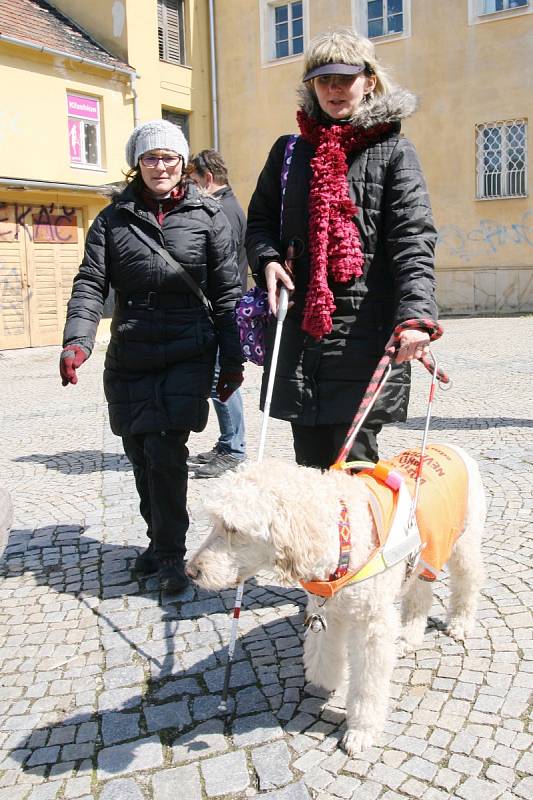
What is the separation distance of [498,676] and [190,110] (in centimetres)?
2200

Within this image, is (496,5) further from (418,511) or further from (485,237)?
(418,511)

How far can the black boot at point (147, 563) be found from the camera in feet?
13.5

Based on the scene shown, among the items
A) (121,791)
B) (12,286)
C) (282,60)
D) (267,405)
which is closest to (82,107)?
(12,286)

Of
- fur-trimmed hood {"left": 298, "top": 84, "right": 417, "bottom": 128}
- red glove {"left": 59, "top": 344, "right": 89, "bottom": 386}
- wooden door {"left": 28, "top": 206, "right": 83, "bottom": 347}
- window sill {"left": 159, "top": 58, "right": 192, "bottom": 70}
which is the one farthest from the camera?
window sill {"left": 159, "top": 58, "right": 192, "bottom": 70}

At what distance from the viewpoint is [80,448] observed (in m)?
7.20

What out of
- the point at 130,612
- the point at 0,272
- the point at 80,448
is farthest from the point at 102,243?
the point at 0,272

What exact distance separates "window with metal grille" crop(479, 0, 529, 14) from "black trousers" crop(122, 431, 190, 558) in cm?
1808

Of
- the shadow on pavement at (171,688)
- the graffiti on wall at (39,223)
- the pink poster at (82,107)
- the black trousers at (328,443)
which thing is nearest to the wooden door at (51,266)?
the graffiti on wall at (39,223)

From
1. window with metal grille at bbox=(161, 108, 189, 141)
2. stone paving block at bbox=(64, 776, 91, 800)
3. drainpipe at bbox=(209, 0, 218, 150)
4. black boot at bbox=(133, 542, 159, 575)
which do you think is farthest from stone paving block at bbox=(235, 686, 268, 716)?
drainpipe at bbox=(209, 0, 218, 150)

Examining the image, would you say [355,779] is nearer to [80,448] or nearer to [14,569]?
[14,569]

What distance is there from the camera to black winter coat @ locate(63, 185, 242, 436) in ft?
11.9

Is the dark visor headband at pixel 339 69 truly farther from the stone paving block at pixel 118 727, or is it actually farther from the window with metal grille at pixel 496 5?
the window with metal grille at pixel 496 5

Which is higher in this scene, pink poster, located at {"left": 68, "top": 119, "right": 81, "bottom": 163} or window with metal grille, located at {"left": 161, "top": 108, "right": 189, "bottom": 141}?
window with metal grille, located at {"left": 161, "top": 108, "right": 189, "bottom": 141}

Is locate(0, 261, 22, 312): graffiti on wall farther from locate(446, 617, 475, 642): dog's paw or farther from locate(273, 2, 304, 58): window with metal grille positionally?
locate(446, 617, 475, 642): dog's paw
